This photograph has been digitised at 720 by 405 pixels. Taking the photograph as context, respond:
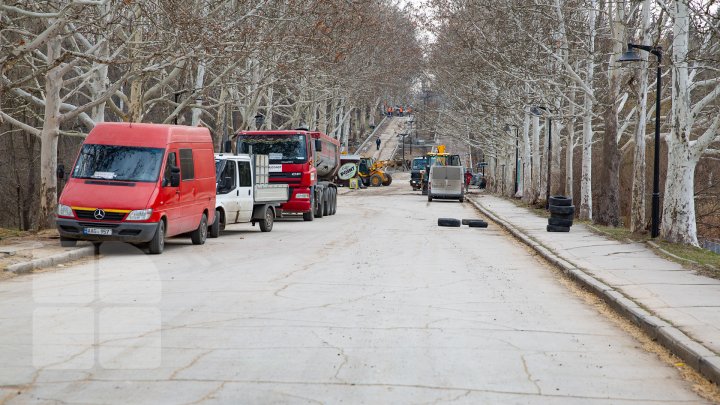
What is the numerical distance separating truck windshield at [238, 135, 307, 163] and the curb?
14.8m

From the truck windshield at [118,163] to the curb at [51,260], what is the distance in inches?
60.9

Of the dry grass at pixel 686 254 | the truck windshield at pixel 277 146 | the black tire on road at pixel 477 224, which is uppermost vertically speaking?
the truck windshield at pixel 277 146

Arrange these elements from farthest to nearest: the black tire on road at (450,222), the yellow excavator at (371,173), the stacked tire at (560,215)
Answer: the yellow excavator at (371,173)
the black tire on road at (450,222)
the stacked tire at (560,215)

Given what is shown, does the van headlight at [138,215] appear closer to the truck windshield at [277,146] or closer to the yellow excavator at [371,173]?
the truck windshield at [277,146]

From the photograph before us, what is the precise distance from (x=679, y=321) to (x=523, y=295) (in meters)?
3.32

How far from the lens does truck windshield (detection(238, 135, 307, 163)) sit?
33625mm

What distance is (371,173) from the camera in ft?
291

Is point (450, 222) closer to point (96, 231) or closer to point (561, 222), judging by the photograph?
point (561, 222)

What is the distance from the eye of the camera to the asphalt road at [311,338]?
725cm

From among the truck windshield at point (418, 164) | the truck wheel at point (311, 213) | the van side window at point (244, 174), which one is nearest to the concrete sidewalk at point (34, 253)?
the van side window at point (244, 174)

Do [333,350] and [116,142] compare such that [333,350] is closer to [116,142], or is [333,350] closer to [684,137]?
[116,142]

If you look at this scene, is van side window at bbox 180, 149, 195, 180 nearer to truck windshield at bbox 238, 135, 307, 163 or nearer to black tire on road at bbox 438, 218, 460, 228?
truck windshield at bbox 238, 135, 307, 163

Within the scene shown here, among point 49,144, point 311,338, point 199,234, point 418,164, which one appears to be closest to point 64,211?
point 199,234

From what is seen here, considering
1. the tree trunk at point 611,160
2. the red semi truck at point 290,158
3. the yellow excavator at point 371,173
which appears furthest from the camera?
the yellow excavator at point 371,173
